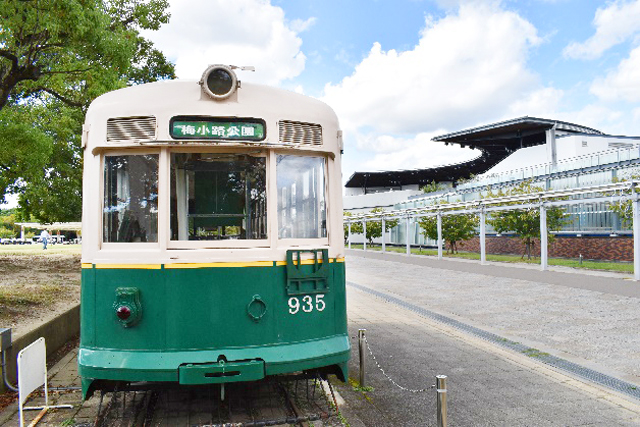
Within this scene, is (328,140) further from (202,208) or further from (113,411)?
(113,411)

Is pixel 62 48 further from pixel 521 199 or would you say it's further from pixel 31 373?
pixel 521 199

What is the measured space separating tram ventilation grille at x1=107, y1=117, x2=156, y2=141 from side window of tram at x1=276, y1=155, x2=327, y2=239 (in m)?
1.13

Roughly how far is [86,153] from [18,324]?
3.72m

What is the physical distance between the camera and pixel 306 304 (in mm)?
4801

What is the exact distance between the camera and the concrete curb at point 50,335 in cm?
604

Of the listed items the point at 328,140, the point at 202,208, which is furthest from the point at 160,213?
the point at 328,140

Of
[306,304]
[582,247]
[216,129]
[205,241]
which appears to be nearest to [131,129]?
[216,129]

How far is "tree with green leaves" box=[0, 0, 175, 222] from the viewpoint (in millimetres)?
8219

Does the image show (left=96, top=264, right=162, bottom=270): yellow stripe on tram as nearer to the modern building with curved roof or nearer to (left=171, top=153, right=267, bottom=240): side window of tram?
(left=171, top=153, right=267, bottom=240): side window of tram

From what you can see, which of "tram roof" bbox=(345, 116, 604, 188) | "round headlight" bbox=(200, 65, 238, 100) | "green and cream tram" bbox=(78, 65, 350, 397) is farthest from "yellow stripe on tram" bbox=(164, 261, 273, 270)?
"tram roof" bbox=(345, 116, 604, 188)

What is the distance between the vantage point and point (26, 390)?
16.0 feet

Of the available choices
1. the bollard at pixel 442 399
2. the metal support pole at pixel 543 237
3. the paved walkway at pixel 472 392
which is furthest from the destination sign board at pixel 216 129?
the metal support pole at pixel 543 237

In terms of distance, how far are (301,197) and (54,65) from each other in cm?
833

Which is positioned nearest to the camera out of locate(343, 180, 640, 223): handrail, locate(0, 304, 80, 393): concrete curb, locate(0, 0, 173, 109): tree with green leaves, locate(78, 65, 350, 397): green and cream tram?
locate(78, 65, 350, 397): green and cream tram
